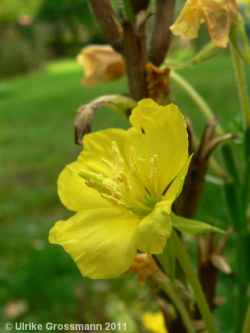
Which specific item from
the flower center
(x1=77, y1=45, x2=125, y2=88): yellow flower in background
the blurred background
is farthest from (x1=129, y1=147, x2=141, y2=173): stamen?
(x1=77, y1=45, x2=125, y2=88): yellow flower in background

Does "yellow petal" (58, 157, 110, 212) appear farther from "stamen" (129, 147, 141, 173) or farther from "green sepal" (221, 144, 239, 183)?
"green sepal" (221, 144, 239, 183)

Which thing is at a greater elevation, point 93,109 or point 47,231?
point 93,109

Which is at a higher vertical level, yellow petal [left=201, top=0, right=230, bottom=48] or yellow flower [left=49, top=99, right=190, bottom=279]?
yellow petal [left=201, top=0, right=230, bottom=48]

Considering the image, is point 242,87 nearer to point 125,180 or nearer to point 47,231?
point 125,180

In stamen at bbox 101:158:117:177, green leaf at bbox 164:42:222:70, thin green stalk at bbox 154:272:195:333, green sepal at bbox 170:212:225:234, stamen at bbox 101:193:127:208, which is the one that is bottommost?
thin green stalk at bbox 154:272:195:333

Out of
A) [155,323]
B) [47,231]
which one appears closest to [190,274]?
[155,323]

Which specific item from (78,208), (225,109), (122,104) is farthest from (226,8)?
(225,109)
